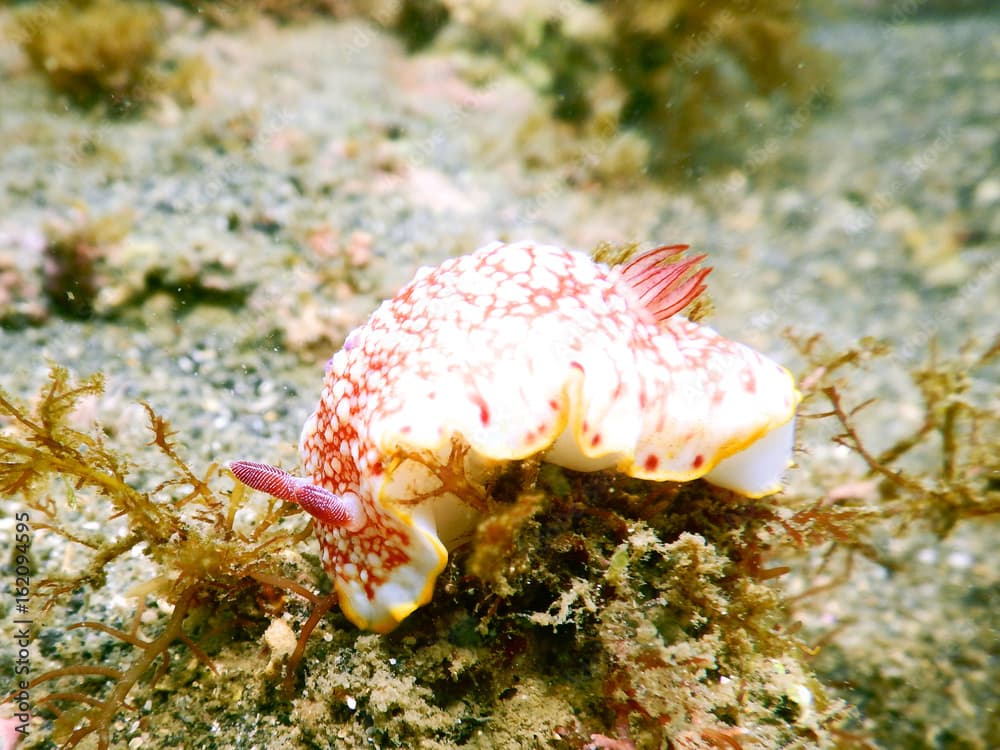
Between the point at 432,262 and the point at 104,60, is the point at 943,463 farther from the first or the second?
the point at 104,60

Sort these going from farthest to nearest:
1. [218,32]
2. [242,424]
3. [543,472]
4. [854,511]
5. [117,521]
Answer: [218,32]
[242,424]
[117,521]
[854,511]
[543,472]

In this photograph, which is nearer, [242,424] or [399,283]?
[242,424]

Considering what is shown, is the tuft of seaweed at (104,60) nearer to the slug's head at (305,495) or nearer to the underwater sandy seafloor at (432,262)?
the underwater sandy seafloor at (432,262)

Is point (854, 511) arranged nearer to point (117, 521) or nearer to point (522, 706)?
point (522, 706)

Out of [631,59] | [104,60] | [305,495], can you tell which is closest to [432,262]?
[305,495]

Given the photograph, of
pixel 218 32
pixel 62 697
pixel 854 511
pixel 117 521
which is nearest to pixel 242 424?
pixel 117 521

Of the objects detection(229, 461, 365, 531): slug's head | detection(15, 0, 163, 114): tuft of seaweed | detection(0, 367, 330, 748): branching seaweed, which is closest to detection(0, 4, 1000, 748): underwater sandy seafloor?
detection(0, 367, 330, 748): branching seaweed
